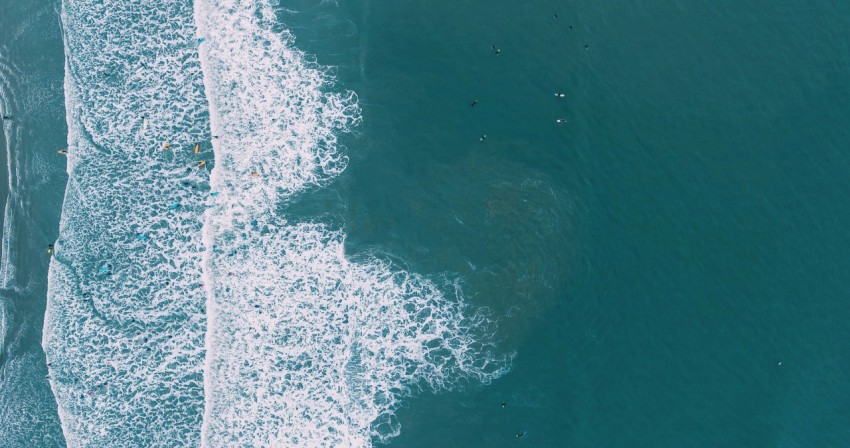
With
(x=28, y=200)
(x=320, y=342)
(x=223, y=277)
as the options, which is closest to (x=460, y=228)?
(x=320, y=342)

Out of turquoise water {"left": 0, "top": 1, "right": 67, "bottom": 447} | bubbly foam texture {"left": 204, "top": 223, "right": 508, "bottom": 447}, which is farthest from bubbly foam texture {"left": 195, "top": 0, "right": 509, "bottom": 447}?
turquoise water {"left": 0, "top": 1, "right": 67, "bottom": 447}

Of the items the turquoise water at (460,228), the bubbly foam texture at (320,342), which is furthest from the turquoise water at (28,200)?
the bubbly foam texture at (320,342)

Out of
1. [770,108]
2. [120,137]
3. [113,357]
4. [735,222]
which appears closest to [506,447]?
[735,222]

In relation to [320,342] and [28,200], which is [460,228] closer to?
[320,342]

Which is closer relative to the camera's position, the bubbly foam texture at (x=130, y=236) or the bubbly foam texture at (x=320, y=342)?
the bubbly foam texture at (x=320, y=342)

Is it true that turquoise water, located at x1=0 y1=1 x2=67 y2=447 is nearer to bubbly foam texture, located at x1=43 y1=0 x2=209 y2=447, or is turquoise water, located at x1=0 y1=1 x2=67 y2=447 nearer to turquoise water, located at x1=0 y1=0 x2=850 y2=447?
turquoise water, located at x1=0 y1=0 x2=850 y2=447

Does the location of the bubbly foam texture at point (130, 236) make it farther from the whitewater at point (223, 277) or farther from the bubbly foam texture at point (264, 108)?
the bubbly foam texture at point (264, 108)

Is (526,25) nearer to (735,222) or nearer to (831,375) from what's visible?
(735,222)
